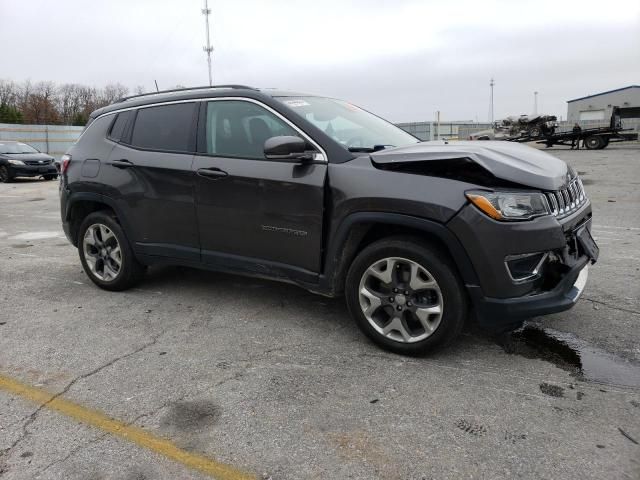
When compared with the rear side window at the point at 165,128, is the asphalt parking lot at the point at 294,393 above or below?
below

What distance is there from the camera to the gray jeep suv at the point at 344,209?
3086 millimetres

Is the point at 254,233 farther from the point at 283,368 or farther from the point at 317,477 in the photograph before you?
the point at 317,477

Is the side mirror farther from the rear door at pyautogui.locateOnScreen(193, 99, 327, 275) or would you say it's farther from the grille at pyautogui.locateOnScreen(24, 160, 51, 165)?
the grille at pyautogui.locateOnScreen(24, 160, 51, 165)

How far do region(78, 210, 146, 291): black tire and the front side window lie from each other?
1.32 m

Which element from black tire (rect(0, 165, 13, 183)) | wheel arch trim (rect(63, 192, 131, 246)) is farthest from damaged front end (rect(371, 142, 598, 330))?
black tire (rect(0, 165, 13, 183))

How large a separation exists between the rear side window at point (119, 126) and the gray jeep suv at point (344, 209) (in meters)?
0.01

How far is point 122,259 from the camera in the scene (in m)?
4.84

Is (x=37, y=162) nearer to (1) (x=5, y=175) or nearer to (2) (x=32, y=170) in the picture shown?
(2) (x=32, y=170)

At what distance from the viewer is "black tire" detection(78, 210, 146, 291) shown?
479 centimetres

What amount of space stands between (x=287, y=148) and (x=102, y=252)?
2.48 m

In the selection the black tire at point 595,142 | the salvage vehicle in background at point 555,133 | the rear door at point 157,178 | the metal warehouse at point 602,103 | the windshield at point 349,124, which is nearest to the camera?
the windshield at point 349,124

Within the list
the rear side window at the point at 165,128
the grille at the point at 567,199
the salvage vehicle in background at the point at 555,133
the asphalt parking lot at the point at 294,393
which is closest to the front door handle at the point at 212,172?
the rear side window at the point at 165,128

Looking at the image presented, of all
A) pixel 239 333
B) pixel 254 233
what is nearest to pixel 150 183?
pixel 254 233

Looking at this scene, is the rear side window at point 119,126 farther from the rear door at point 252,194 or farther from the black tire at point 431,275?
the black tire at point 431,275
